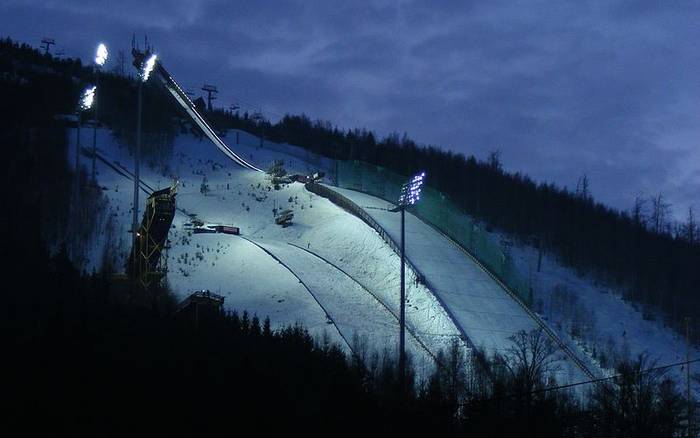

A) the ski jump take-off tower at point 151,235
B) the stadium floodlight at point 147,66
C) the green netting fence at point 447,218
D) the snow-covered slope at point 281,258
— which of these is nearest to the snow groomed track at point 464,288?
the green netting fence at point 447,218

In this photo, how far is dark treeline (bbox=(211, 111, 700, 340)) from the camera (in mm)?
71875

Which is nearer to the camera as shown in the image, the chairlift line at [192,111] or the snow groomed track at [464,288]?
the snow groomed track at [464,288]

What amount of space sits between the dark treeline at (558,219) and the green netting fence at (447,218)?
23.3 feet

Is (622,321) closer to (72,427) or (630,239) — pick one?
(630,239)

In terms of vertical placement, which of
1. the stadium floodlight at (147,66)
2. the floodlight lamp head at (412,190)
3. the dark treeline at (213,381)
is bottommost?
the dark treeline at (213,381)

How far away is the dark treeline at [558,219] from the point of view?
236ft

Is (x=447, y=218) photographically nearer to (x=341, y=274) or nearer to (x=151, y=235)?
(x=341, y=274)

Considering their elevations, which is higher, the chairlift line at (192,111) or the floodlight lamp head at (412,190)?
the chairlift line at (192,111)

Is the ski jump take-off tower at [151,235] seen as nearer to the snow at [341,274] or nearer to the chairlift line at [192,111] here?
the snow at [341,274]

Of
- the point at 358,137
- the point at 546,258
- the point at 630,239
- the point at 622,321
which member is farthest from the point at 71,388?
the point at 358,137

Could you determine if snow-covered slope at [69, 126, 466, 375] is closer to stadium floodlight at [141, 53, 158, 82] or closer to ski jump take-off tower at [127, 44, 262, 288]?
ski jump take-off tower at [127, 44, 262, 288]

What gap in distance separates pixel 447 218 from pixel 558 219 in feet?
60.9

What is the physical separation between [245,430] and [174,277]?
88.6 feet

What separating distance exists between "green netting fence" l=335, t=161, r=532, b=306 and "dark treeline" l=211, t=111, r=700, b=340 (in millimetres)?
7102
